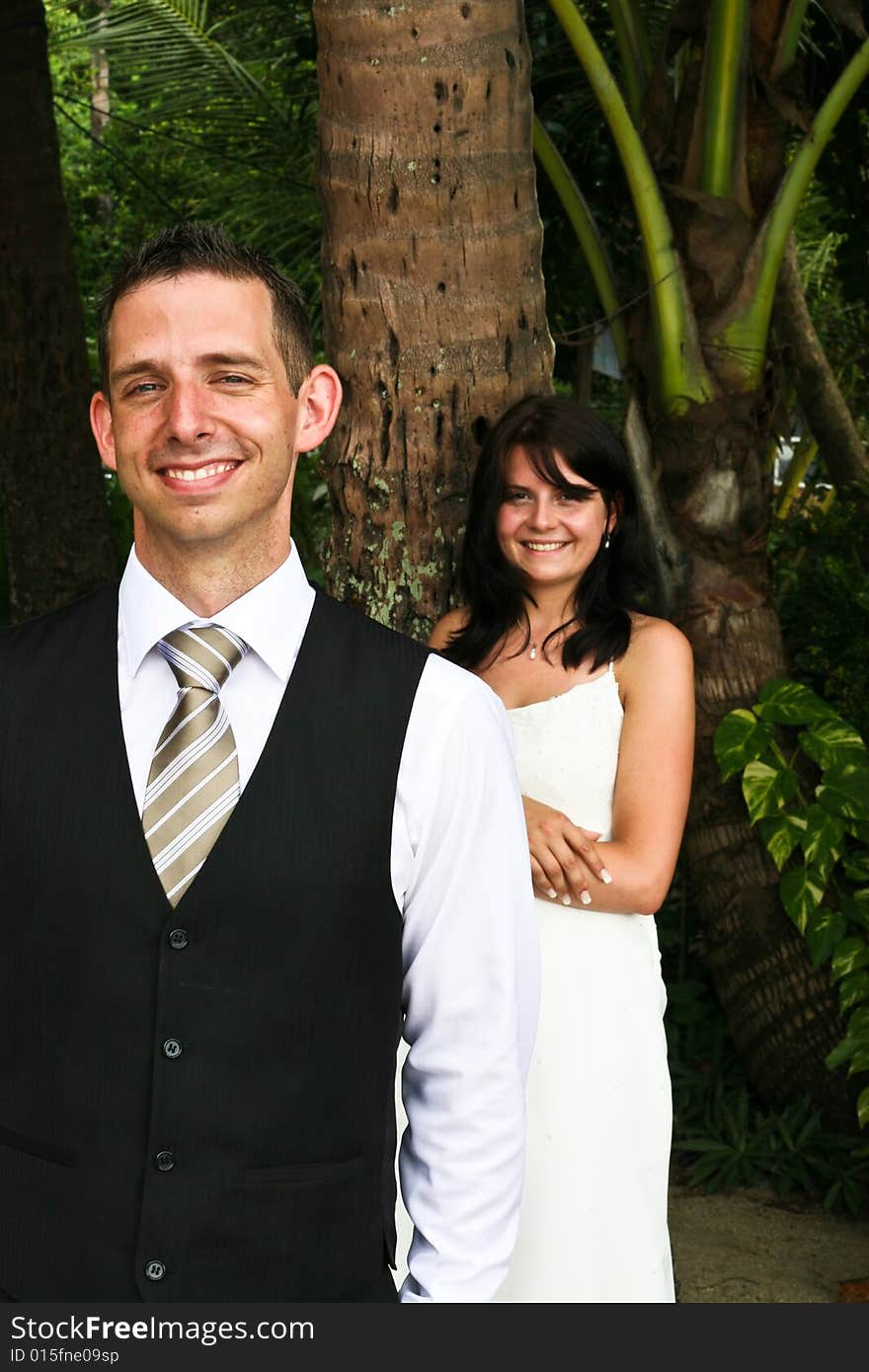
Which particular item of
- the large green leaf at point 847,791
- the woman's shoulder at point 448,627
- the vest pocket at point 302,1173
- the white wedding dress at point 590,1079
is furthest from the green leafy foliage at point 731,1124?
the vest pocket at point 302,1173

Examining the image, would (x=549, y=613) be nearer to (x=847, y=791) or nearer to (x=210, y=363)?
(x=210, y=363)

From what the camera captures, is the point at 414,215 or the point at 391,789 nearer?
the point at 391,789

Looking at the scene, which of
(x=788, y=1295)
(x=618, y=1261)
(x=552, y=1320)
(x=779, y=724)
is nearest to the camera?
(x=552, y=1320)

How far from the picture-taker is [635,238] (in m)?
6.18

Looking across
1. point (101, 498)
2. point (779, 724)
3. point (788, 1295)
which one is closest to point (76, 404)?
point (101, 498)

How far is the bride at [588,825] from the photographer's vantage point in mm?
2750

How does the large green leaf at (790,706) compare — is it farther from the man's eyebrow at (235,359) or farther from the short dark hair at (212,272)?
the man's eyebrow at (235,359)

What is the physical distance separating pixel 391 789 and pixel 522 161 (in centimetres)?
164

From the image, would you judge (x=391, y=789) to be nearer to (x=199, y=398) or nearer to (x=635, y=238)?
(x=199, y=398)

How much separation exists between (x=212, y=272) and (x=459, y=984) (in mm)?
862

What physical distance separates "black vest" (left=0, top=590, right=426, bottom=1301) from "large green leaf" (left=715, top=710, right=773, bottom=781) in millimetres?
2507

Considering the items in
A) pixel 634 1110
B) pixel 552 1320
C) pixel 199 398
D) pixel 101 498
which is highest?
pixel 199 398

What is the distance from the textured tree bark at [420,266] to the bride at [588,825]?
0.40ft

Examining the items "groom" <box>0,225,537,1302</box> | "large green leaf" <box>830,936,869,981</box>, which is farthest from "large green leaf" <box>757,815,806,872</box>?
A: "groom" <box>0,225,537,1302</box>
